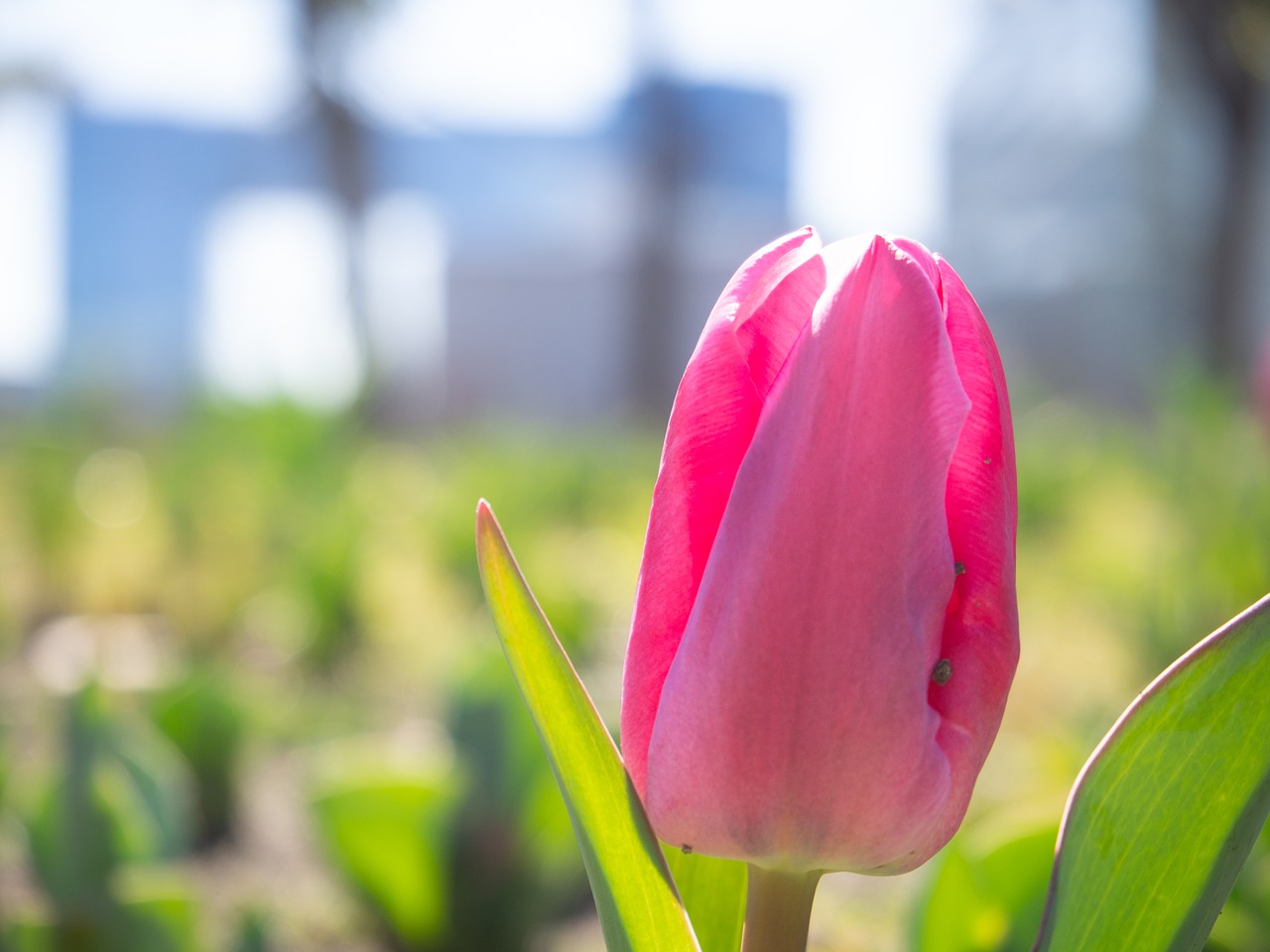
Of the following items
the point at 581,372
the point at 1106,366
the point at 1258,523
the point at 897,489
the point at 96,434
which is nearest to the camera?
the point at 897,489

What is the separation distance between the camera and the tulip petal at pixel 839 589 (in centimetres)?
34

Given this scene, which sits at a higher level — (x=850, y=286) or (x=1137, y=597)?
(x=850, y=286)

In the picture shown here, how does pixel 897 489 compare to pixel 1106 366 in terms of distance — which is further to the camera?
pixel 1106 366

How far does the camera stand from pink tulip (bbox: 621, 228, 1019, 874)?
13.5 inches

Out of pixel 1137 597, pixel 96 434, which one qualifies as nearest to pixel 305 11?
pixel 96 434

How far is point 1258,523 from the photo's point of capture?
2289mm

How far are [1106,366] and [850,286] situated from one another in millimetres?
16342

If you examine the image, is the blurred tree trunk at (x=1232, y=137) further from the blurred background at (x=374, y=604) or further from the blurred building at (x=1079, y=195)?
the blurred building at (x=1079, y=195)

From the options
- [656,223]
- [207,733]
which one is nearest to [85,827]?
[207,733]

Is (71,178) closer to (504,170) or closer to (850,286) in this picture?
(504,170)

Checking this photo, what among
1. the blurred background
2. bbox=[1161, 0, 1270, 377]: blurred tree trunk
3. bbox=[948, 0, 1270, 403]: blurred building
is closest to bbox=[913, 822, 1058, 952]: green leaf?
the blurred background

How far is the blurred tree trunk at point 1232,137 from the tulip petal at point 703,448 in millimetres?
6698

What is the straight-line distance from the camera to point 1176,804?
1.20ft

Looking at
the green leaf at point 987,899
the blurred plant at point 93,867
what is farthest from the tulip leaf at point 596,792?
the blurred plant at point 93,867
